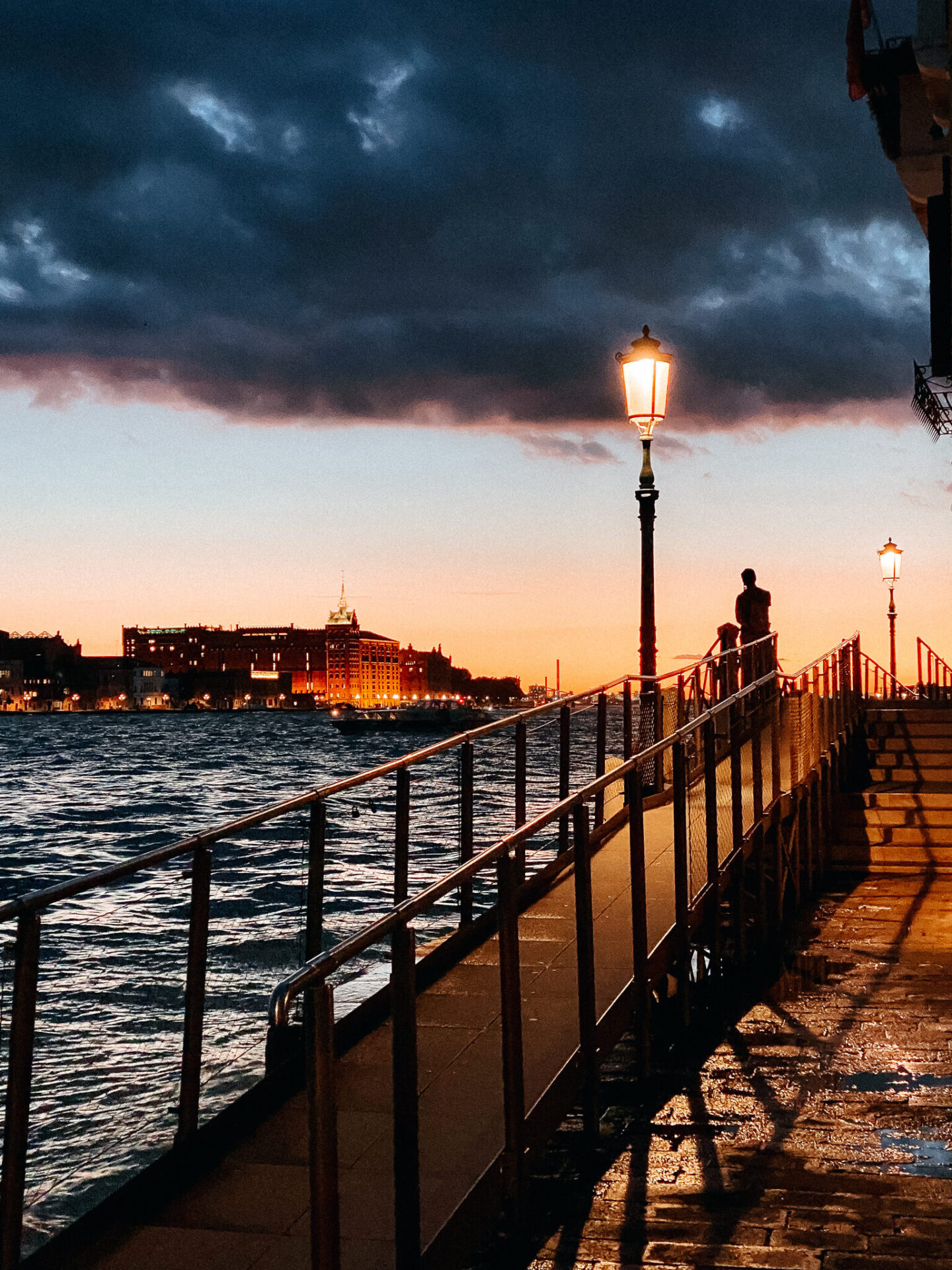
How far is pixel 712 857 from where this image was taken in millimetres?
7809

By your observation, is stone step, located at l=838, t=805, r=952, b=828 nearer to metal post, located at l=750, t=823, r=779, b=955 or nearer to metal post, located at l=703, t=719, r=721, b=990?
metal post, located at l=750, t=823, r=779, b=955

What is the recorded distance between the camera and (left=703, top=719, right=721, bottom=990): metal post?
303 inches

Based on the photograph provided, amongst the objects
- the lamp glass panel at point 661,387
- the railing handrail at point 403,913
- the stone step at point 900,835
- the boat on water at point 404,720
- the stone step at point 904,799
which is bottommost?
the boat on water at point 404,720

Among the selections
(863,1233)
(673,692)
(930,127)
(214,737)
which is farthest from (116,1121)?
(214,737)

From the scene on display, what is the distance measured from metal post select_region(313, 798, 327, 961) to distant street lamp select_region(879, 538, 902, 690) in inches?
905

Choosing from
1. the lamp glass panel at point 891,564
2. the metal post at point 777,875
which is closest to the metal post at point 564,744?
the metal post at point 777,875

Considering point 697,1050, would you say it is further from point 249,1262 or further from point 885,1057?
point 249,1262

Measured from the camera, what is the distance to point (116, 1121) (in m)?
7.23

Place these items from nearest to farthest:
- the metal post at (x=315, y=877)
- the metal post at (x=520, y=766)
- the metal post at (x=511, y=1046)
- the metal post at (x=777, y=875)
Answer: the metal post at (x=511, y=1046) < the metal post at (x=315, y=877) < the metal post at (x=520, y=766) < the metal post at (x=777, y=875)

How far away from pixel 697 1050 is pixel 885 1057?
0.92 meters

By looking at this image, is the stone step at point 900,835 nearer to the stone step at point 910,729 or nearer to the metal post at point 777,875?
the stone step at point 910,729

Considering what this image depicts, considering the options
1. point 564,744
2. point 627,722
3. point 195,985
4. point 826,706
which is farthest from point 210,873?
point 826,706

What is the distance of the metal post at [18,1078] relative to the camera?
3.85 meters

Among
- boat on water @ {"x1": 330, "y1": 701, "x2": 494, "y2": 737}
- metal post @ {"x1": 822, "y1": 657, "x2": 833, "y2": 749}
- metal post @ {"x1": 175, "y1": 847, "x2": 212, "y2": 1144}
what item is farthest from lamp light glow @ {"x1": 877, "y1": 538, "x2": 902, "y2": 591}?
boat on water @ {"x1": 330, "y1": 701, "x2": 494, "y2": 737}
